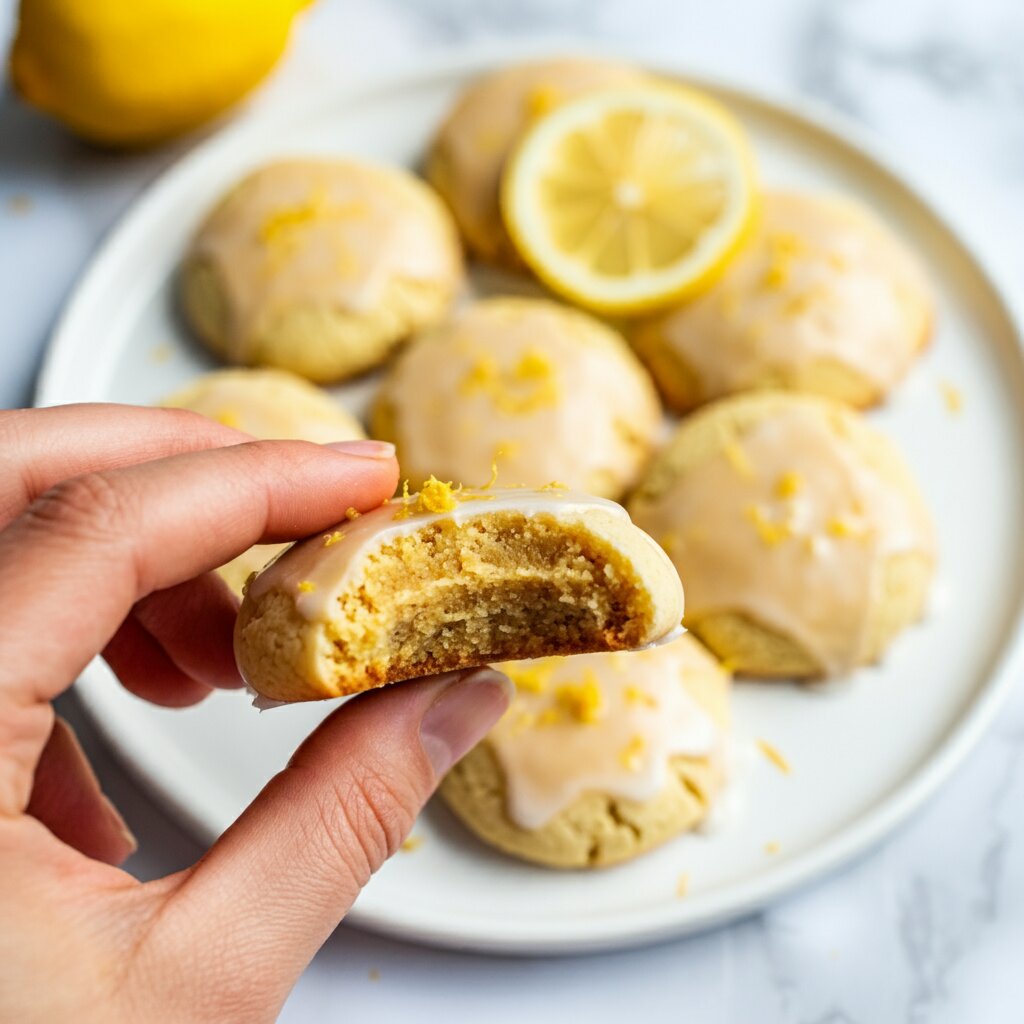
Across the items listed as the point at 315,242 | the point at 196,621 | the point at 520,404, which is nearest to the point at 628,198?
the point at 520,404

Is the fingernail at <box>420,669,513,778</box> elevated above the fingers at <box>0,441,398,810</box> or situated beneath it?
situated beneath

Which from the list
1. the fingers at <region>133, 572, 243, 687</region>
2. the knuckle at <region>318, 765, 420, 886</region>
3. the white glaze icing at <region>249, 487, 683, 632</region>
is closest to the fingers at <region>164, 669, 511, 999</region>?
the knuckle at <region>318, 765, 420, 886</region>

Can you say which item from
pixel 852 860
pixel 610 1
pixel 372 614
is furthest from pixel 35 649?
pixel 610 1

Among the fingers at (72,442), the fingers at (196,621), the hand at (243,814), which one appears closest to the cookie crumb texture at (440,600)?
the hand at (243,814)

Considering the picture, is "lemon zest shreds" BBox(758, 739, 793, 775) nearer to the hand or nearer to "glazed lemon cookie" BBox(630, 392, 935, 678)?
"glazed lemon cookie" BBox(630, 392, 935, 678)

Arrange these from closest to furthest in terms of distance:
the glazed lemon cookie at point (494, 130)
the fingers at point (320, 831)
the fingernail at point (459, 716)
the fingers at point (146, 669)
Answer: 1. the fingers at point (320, 831)
2. the fingernail at point (459, 716)
3. the fingers at point (146, 669)
4. the glazed lemon cookie at point (494, 130)

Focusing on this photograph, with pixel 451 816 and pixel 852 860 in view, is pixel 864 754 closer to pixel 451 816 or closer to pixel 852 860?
pixel 852 860

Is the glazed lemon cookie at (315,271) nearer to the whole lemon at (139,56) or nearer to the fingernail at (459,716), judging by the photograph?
the whole lemon at (139,56)
